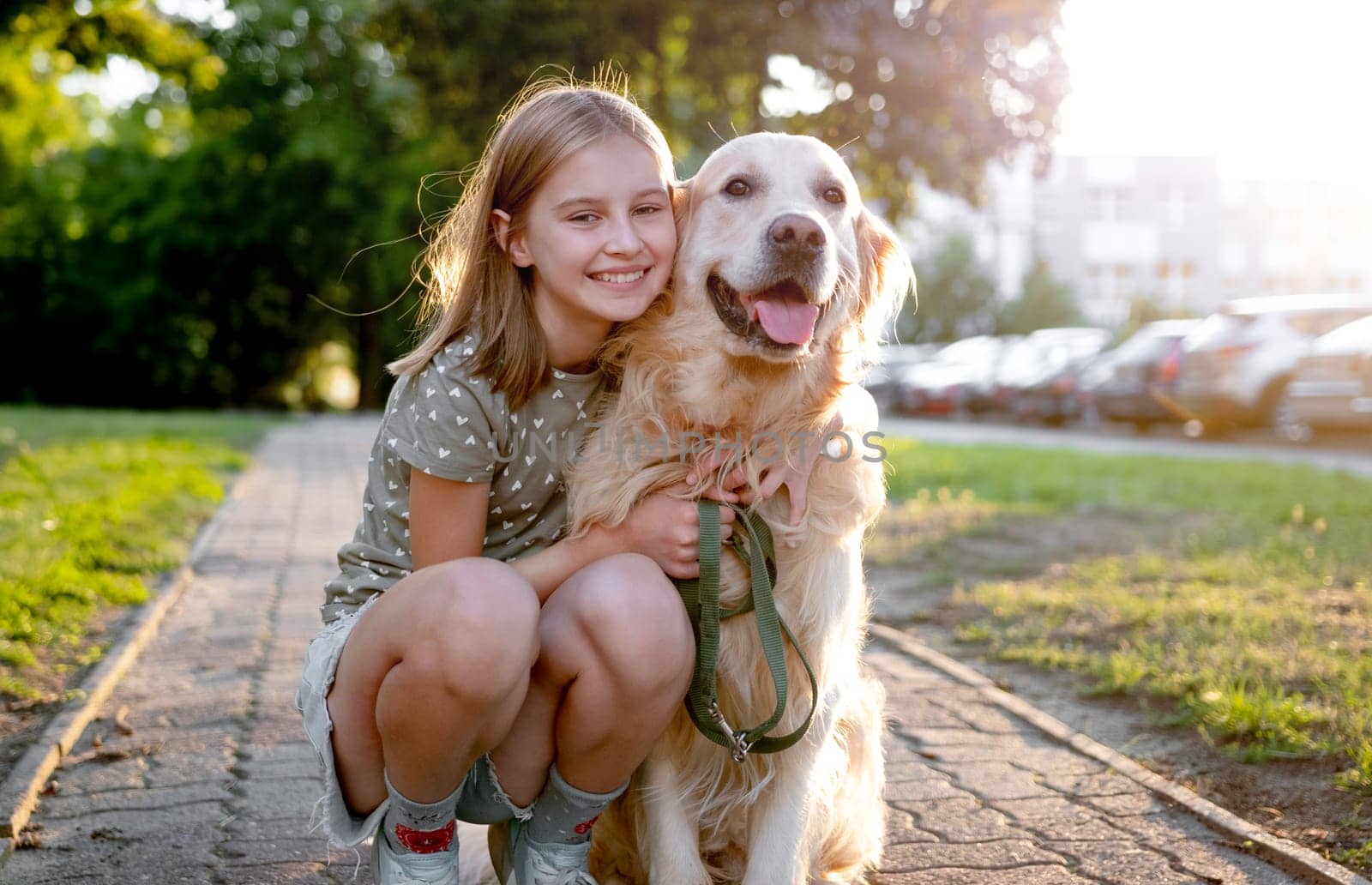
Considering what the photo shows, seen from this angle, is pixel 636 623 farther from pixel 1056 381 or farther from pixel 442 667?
pixel 1056 381

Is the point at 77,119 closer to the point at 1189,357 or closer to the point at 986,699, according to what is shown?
the point at 1189,357

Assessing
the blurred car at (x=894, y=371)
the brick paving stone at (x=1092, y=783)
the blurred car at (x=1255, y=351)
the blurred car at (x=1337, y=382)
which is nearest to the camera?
the brick paving stone at (x=1092, y=783)

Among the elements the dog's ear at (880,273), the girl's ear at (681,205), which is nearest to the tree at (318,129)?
the dog's ear at (880,273)

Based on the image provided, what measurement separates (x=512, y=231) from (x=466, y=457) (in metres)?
0.54

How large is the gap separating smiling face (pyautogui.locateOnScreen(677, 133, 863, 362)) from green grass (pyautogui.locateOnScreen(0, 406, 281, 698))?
2.55 m

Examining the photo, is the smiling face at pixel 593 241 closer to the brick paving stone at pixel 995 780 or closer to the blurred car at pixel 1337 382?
the brick paving stone at pixel 995 780

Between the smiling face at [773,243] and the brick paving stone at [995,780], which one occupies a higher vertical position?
the smiling face at [773,243]

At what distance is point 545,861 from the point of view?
242 cm

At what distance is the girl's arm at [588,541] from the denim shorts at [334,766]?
0.59 ft

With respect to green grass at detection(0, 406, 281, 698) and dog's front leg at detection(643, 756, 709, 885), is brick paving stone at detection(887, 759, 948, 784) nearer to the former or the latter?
dog's front leg at detection(643, 756, 709, 885)

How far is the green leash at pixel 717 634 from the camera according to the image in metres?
2.41

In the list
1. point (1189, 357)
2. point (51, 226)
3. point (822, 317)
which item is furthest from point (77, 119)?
point (822, 317)

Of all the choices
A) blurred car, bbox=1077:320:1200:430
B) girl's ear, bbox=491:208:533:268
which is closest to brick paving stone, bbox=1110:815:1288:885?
girl's ear, bbox=491:208:533:268

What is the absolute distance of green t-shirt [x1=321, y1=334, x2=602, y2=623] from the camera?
236 centimetres
